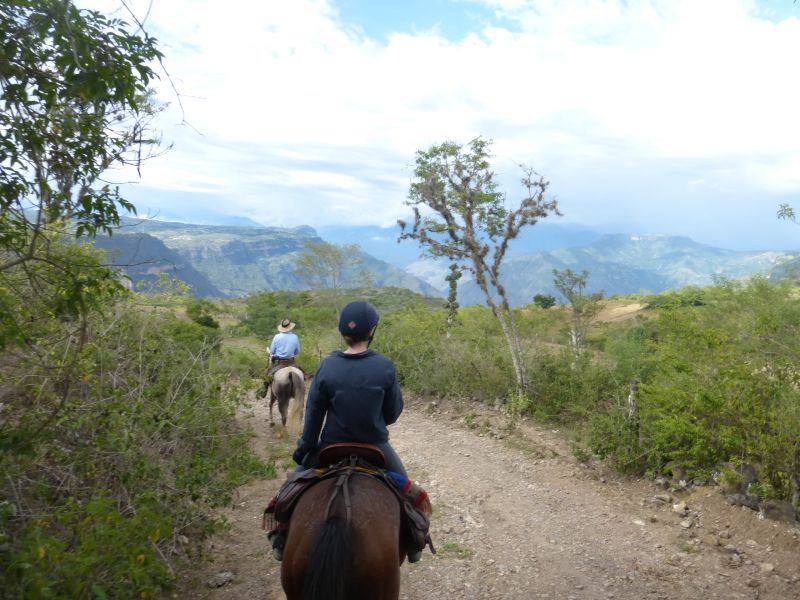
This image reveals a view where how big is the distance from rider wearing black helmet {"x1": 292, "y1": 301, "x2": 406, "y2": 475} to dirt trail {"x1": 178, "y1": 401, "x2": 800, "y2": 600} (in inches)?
81.2

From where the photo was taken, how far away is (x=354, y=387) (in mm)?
3492

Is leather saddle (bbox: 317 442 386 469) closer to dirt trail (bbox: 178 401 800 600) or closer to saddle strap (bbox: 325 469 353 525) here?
saddle strap (bbox: 325 469 353 525)

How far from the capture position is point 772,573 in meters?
4.88

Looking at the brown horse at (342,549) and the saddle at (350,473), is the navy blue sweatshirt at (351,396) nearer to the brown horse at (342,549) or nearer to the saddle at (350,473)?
the saddle at (350,473)

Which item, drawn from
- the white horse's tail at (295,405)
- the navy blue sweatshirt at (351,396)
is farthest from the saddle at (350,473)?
the white horse's tail at (295,405)

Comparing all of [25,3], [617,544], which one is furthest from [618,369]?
[25,3]

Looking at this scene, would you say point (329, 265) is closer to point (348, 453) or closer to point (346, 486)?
point (348, 453)

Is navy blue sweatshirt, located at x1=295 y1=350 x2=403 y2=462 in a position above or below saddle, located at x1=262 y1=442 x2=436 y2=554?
above

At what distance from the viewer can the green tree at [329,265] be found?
35406 mm

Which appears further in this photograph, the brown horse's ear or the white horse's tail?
the white horse's tail

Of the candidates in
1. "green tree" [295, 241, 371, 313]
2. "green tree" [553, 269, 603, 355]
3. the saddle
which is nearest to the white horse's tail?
the saddle

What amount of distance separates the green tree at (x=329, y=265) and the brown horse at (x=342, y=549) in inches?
1242

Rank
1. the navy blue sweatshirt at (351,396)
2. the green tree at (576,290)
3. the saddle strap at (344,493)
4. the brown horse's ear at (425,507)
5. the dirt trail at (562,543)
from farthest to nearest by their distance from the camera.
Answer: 1. the green tree at (576,290)
2. the dirt trail at (562,543)
3. the brown horse's ear at (425,507)
4. the navy blue sweatshirt at (351,396)
5. the saddle strap at (344,493)

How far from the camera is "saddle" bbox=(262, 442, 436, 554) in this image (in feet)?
11.1
